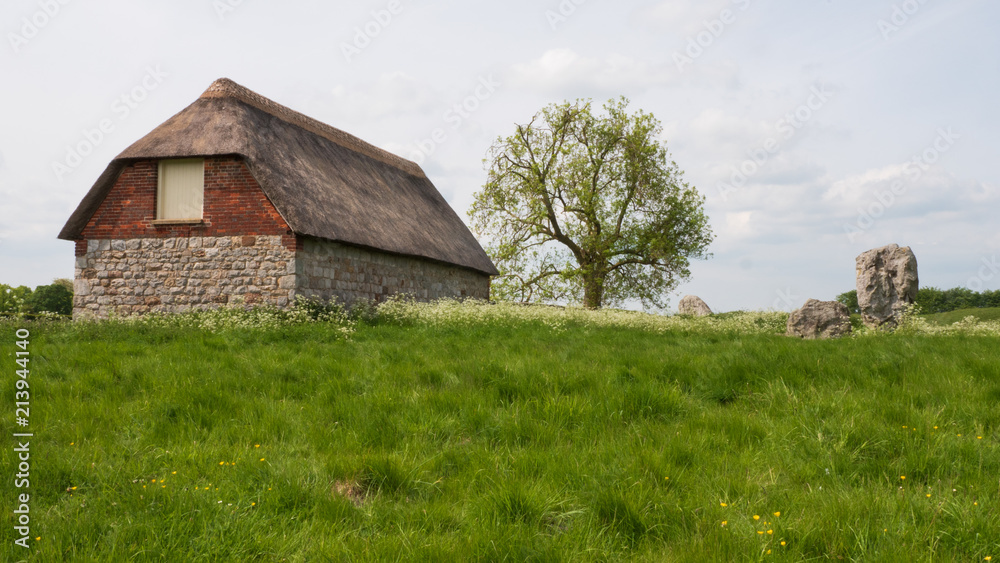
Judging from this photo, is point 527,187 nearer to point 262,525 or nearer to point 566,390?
point 566,390

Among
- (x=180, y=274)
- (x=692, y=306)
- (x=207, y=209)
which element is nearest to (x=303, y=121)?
(x=207, y=209)

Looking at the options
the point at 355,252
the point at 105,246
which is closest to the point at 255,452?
the point at 355,252

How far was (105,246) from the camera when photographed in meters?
14.7

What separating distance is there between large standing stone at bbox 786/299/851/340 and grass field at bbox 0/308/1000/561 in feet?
26.3

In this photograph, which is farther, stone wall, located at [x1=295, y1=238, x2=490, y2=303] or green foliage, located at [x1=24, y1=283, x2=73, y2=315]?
green foliage, located at [x1=24, y1=283, x2=73, y2=315]

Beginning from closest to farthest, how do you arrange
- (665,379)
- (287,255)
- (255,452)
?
1. (255,452)
2. (665,379)
3. (287,255)

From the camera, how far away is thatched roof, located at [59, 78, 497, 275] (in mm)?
14180

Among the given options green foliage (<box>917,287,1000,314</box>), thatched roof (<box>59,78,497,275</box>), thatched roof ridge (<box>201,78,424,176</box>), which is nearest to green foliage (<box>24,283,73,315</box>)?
thatched roof (<box>59,78,497,275</box>)

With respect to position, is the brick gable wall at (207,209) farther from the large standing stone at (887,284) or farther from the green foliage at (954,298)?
the green foliage at (954,298)

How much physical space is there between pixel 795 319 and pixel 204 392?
13745 millimetres

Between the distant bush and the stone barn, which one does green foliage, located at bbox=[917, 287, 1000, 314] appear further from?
the stone barn

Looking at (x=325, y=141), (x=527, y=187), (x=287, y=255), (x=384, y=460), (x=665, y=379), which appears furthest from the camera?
(x=527, y=187)

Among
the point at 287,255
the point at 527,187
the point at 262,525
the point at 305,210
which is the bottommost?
the point at 262,525

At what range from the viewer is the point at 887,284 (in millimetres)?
15258
